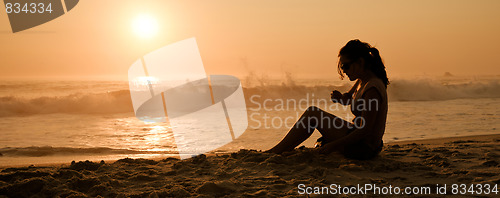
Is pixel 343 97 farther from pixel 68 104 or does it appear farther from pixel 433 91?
pixel 433 91

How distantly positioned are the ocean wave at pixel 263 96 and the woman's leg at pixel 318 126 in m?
11.1

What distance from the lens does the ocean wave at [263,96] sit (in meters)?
13.7

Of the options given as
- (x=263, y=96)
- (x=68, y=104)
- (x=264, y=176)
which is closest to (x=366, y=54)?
(x=264, y=176)

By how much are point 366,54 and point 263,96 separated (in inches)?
601

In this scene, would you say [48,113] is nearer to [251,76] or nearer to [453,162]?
[251,76]

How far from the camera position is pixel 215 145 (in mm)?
6402

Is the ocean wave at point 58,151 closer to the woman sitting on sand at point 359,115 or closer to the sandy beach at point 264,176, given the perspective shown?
the sandy beach at point 264,176

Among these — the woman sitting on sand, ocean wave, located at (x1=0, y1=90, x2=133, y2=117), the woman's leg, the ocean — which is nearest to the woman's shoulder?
the woman sitting on sand

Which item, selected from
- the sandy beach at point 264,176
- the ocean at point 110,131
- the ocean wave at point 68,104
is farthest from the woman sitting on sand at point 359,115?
the ocean wave at point 68,104

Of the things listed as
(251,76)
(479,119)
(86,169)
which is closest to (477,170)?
(86,169)

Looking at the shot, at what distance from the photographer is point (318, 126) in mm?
3840

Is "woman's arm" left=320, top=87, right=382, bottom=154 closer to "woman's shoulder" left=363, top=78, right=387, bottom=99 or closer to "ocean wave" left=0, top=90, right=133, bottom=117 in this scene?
"woman's shoulder" left=363, top=78, right=387, bottom=99

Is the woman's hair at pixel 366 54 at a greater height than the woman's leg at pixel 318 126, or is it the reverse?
the woman's hair at pixel 366 54

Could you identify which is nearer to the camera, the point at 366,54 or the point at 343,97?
the point at 366,54
